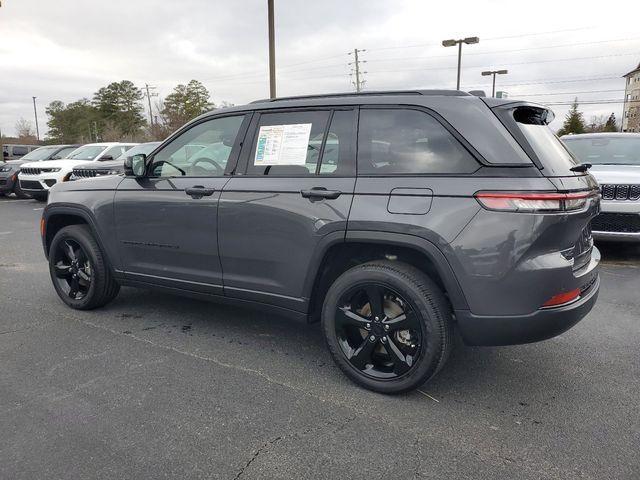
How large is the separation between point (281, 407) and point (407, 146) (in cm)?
169

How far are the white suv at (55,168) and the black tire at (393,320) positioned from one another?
11.9 meters

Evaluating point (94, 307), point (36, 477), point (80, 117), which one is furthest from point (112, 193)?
point (80, 117)

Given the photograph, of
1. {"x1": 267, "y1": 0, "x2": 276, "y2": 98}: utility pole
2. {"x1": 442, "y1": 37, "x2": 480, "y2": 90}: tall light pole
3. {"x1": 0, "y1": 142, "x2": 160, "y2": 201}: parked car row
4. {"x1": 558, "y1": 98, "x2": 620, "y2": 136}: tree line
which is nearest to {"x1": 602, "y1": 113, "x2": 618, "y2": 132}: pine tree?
{"x1": 558, "y1": 98, "x2": 620, "y2": 136}: tree line

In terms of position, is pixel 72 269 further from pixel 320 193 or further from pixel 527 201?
pixel 527 201

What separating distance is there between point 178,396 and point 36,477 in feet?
2.79

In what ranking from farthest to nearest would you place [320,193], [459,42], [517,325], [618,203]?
[459,42], [618,203], [320,193], [517,325]

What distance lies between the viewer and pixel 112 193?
4.12 metres

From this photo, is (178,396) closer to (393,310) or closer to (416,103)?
(393,310)

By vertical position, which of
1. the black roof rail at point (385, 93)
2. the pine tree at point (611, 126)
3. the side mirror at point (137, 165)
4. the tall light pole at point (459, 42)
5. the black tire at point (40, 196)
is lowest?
the black tire at point (40, 196)

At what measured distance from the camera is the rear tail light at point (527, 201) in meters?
2.52

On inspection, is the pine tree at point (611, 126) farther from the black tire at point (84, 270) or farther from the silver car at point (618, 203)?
the black tire at point (84, 270)

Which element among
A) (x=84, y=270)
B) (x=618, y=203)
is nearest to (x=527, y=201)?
(x=84, y=270)

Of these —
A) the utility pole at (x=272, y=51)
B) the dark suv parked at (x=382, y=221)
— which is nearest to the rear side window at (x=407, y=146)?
the dark suv parked at (x=382, y=221)

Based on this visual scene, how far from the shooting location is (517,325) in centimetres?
264
